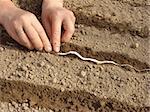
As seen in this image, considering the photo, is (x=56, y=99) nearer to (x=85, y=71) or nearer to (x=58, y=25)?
(x=85, y=71)

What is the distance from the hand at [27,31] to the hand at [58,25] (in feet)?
0.14

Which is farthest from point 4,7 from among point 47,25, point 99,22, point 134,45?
point 134,45

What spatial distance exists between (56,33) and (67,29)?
0.07 meters

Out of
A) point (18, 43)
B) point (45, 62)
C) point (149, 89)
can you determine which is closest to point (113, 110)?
point (149, 89)

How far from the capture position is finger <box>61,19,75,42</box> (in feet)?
6.65

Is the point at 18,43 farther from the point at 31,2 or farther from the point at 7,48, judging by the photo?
the point at 31,2

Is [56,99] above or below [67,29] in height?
below

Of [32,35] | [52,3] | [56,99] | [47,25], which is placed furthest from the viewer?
[52,3]

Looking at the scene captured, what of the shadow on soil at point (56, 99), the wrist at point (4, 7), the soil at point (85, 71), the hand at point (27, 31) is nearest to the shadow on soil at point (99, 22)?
the soil at point (85, 71)

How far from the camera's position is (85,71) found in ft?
6.46

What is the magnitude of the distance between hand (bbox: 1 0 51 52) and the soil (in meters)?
0.05

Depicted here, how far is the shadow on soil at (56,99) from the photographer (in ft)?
5.96

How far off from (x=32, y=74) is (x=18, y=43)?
20 centimetres

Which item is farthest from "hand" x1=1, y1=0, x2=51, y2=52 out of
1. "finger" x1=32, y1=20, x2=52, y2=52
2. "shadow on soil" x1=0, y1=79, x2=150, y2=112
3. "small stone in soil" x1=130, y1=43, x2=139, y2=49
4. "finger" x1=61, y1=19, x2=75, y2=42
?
"small stone in soil" x1=130, y1=43, x2=139, y2=49
